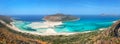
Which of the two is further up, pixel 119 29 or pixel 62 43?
pixel 119 29

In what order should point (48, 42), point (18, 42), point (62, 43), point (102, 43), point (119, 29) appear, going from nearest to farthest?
1. point (102, 43)
2. point (119, 29)
3. point (18, 42)
4. point (62, 43)
5. point (48, 42)

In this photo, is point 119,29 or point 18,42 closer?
point 119,29

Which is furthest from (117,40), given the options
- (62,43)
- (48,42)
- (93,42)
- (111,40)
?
(48,42)

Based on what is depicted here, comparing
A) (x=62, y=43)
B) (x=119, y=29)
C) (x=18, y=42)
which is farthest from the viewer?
(x=62, y=43)

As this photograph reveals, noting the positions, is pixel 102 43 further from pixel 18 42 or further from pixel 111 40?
pixel 18 42

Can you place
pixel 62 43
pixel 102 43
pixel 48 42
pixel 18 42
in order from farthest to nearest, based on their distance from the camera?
pixel 48 42
pixel 62 43
pixel 18 42
pixel 102 43

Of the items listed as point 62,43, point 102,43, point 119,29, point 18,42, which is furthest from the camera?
point 62,43

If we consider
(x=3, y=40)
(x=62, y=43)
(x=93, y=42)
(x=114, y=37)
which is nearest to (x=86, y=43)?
(x=93, y=42)

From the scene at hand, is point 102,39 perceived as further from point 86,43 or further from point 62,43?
point 62,43

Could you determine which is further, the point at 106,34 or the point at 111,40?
the point at 106,34
